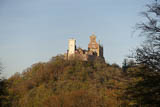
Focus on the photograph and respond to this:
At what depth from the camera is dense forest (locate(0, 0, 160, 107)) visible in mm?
7680

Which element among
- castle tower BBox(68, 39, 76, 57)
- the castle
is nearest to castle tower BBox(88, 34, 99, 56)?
the castle

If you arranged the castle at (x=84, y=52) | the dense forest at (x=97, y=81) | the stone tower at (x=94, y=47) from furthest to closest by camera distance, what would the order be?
1. the stone tower at (x=94, y=47)
2. the castle at (x=84, y=52)
3. the dense forest at (x=97, y=81)

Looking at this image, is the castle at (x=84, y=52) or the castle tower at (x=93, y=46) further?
the castle tower at (x=93, y=46)

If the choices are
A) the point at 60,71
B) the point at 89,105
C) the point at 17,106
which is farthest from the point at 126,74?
the point at 60,71

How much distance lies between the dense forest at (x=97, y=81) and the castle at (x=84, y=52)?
4.90ft

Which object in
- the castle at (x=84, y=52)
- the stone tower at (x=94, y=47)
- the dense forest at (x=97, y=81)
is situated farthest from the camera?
the stone tower at (x=94, y=47)

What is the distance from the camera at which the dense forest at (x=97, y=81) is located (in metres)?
7.68

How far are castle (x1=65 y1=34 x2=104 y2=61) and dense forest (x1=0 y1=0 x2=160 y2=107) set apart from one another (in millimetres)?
1494

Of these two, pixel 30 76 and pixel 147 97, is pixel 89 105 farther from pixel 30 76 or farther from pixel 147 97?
pixel 30 76

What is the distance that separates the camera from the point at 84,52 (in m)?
59.8

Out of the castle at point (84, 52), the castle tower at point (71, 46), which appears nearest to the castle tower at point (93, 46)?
the castle at point (84, 52)

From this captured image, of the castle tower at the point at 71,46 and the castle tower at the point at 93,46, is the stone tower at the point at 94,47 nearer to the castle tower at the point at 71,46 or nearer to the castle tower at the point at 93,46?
the castle tower at the point at 93,46

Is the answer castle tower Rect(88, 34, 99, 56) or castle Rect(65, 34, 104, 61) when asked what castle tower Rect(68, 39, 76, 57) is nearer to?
castle Rect(65, 34, 104, 61)

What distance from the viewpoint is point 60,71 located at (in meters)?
54.8
